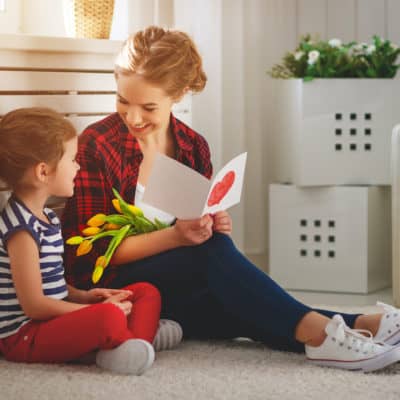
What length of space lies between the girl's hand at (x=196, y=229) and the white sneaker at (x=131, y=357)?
236 millimetres

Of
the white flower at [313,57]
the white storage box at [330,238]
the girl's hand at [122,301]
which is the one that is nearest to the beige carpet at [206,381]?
the girl's hand at [122,301]

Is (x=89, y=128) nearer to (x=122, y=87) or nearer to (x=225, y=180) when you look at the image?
(x=122, y=87)

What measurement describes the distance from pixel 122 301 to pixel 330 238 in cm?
109

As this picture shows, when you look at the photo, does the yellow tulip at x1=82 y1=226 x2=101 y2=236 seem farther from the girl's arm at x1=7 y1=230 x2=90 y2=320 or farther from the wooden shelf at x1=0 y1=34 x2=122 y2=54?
the wooden shelf at x1=0 y1=34 x2=122 y2=54

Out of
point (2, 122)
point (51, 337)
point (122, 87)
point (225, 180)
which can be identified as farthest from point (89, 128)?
point (51, 337)

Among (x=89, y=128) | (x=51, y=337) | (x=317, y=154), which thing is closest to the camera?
(x=51, y=337)

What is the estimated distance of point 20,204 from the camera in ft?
5.49

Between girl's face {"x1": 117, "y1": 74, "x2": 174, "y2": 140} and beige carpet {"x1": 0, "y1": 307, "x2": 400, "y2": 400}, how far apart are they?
19.4 inches

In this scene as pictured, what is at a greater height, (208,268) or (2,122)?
(2,122)

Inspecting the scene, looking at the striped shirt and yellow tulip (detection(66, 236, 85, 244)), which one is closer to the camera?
the striped shirt

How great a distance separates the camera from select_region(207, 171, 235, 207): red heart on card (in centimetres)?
166

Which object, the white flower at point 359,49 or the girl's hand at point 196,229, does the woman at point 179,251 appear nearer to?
the girl's hand at point 196,229

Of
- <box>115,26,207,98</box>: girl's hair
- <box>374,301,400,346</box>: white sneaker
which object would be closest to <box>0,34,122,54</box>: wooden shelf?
<box>115,26,207,98</box>: girl's hair

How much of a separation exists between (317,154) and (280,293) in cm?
104
